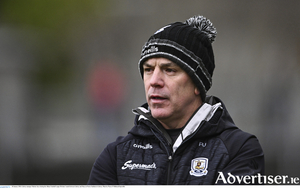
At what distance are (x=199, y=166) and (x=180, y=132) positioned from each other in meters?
0.25

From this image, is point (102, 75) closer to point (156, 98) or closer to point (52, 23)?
point (52, 23)

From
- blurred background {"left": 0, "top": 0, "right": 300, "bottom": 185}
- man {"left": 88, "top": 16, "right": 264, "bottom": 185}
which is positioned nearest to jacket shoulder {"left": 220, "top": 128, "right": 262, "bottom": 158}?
man {"left": 88, "top": 16, "right": 264, "bottom": 185}

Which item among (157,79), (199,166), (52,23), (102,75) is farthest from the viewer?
(52,23)

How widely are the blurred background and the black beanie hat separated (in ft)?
8.01

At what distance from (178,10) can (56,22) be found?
1778 mm

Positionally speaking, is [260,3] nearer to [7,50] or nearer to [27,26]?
[27,26]

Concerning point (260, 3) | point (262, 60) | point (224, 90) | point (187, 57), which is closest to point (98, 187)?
point (187, 57)

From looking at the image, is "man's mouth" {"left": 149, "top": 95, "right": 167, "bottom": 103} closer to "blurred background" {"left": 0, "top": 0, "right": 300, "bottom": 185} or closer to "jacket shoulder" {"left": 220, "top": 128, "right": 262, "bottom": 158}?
"jacket shoulder" {"left": 220, "top": 128, "right": 262, "bottom": 158}

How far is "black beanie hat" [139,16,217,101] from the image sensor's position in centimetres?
181

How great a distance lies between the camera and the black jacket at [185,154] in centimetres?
159

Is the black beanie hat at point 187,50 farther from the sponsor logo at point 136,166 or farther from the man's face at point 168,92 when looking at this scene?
the sponsor logo at point 136,166

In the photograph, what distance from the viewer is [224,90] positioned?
14.2 feet

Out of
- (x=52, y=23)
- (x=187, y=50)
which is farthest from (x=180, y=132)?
(x=52, y=23)

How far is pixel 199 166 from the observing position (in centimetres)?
161
